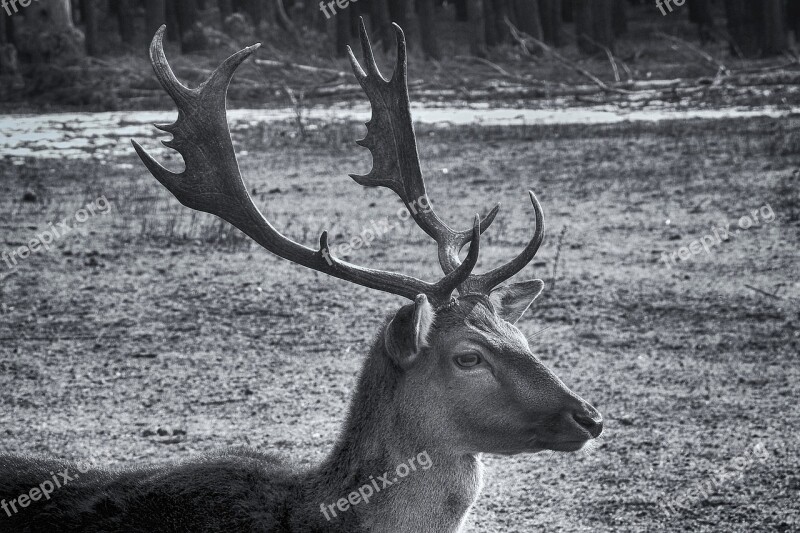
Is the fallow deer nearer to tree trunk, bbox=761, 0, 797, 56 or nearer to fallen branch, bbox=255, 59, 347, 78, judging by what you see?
fallen branch, bbox=255, 59, 347, 78

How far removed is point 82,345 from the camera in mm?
6852

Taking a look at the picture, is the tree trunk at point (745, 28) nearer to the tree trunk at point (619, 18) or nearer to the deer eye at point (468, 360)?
the tree trunk at point (619, 18)

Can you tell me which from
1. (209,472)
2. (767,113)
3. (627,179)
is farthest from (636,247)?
(767,113)

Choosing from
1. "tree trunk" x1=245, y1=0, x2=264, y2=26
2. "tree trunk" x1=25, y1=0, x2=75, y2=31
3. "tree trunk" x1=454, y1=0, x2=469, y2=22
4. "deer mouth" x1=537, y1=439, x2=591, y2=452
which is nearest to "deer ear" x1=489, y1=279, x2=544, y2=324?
"deer mouth" x1=537, y1=439, x2=591, y2=452

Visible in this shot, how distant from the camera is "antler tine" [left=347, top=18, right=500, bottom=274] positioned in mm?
4215

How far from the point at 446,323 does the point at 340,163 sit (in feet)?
32.8

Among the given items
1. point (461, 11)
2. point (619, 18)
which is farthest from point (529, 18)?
point (461, 11)

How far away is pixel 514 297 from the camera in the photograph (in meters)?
4.01

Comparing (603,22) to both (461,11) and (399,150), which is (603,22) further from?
(399,150)

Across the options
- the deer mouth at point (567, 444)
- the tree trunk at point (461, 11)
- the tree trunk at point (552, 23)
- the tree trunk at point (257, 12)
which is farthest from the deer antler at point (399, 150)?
the tree trunk at point (461, 11)

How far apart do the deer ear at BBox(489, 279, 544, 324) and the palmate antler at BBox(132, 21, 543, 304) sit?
5.2 inches

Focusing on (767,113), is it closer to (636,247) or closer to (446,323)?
(636,247)

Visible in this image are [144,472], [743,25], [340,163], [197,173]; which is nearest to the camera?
[144,472]

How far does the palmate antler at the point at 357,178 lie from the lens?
372 cm
